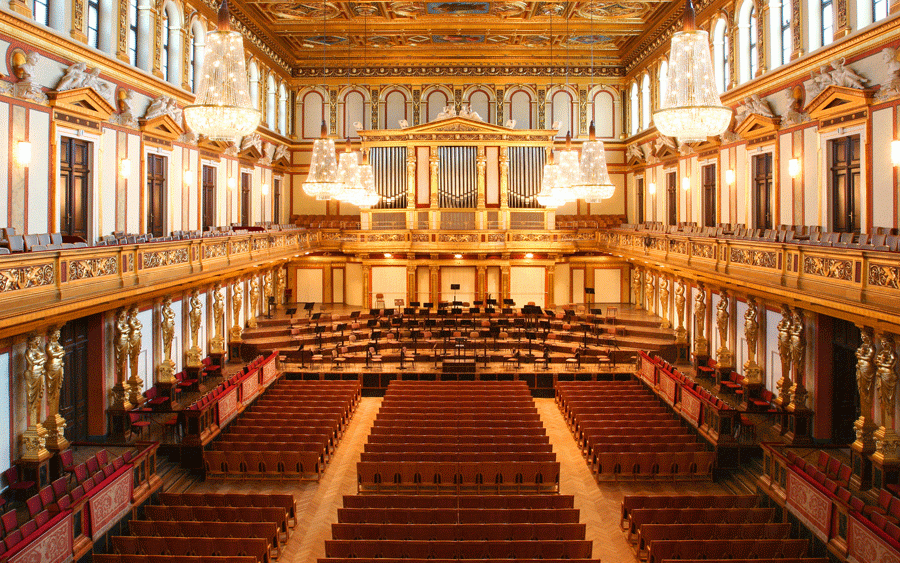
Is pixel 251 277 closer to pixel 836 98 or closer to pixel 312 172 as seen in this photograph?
pixel 312 172

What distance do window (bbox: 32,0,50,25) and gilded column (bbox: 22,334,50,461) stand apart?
701 cm

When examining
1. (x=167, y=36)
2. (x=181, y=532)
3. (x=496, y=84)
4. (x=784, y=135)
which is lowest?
(x=181, y=532)

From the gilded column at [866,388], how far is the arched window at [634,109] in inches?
781

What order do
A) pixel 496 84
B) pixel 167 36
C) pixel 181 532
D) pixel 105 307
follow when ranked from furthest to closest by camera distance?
pixel 496 84 → pixel 167 36 → pixel 105 307 → pixel 181 532

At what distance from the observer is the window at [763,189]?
18.8 meters

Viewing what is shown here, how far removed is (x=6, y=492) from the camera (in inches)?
452

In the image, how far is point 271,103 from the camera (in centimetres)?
2869

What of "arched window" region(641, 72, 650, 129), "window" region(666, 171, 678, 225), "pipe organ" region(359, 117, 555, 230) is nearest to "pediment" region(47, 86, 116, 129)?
"pipe organ" region(359, 117, 555, 230)

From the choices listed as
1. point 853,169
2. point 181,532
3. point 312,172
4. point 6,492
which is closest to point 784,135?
point 853,169

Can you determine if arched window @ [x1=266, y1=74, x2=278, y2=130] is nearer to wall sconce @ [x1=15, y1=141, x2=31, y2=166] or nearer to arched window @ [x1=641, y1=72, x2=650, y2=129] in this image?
wall sconce @ [x1=15, y1=141, x2=31, y2=166]

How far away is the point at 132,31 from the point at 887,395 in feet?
64.4

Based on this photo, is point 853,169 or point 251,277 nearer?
point 853,169

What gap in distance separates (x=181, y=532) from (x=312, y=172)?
8040mm

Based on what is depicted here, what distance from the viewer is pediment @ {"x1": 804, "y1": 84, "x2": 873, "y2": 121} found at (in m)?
14.2
